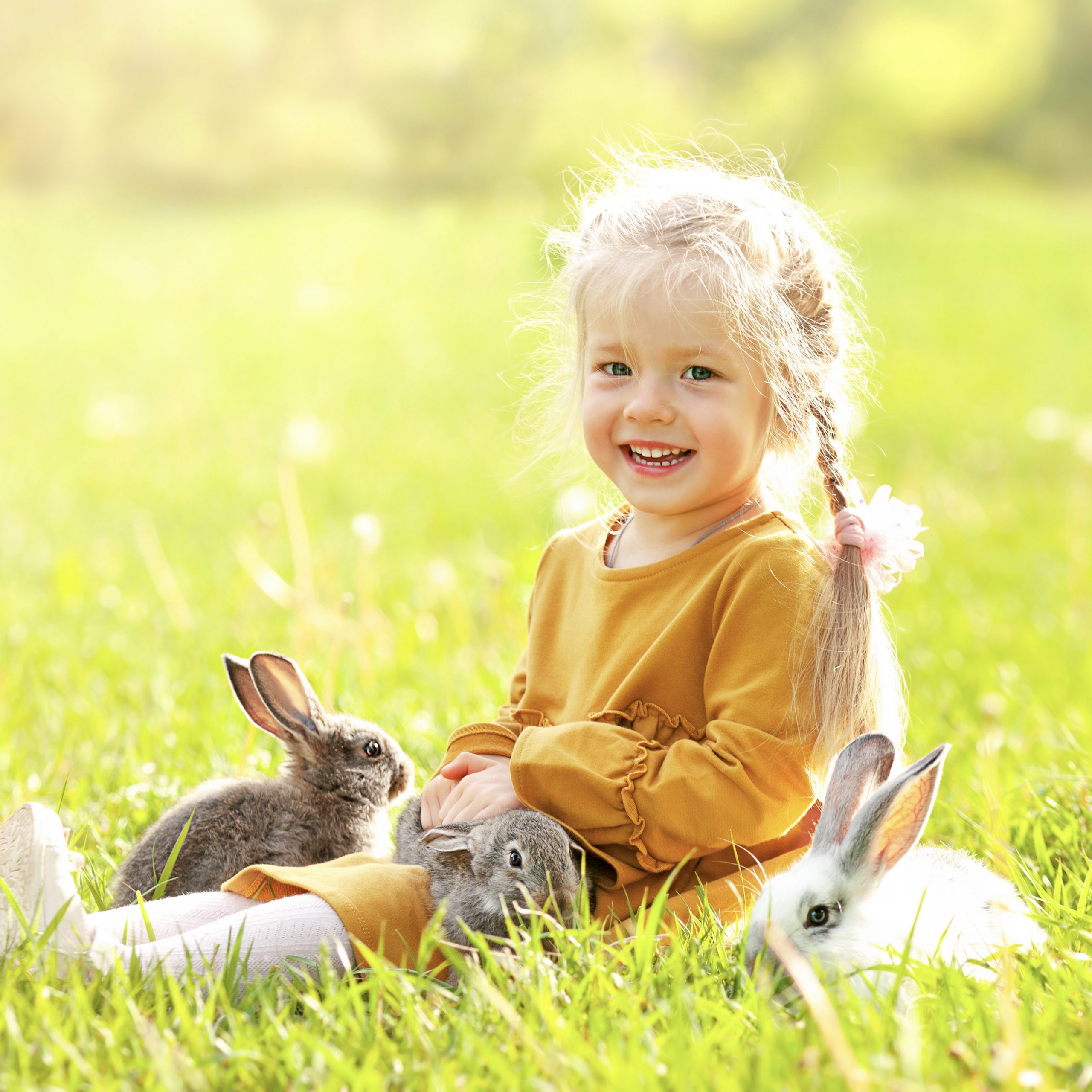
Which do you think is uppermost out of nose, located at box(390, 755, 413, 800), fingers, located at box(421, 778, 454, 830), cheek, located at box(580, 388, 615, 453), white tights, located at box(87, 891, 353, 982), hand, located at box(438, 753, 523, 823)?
cheek, located at box(580, 388, 615, 453)

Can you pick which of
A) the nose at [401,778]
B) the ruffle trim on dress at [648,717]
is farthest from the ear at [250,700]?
the ruffle trim on dress at [648,717]

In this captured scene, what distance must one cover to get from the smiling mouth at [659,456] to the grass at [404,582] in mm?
1005

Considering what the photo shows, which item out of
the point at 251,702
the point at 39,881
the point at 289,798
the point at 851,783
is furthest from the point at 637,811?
the point at 39,881

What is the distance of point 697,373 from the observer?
2.67 m

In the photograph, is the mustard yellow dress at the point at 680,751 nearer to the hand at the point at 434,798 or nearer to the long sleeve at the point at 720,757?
the long sleeve at the point at 720,757

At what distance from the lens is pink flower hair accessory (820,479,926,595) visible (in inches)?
103

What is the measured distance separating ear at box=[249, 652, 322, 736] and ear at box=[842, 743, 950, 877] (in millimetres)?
1377

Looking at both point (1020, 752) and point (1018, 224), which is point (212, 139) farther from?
point (1020, 752)

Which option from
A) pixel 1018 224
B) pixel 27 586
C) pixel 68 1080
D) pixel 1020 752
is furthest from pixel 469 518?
pixel 1018 224

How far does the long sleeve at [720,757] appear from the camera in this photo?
8.12ft

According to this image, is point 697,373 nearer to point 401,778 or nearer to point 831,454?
point 831,454

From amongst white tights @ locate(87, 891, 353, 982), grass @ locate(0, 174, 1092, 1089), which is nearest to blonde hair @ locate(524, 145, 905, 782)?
grass @ locate(0, 174, 1092, 1089)

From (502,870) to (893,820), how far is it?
2.57 feet

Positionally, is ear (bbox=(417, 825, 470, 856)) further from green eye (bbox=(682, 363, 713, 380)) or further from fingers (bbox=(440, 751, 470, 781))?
green eye (bbox=(682, 363, 713, 380))
